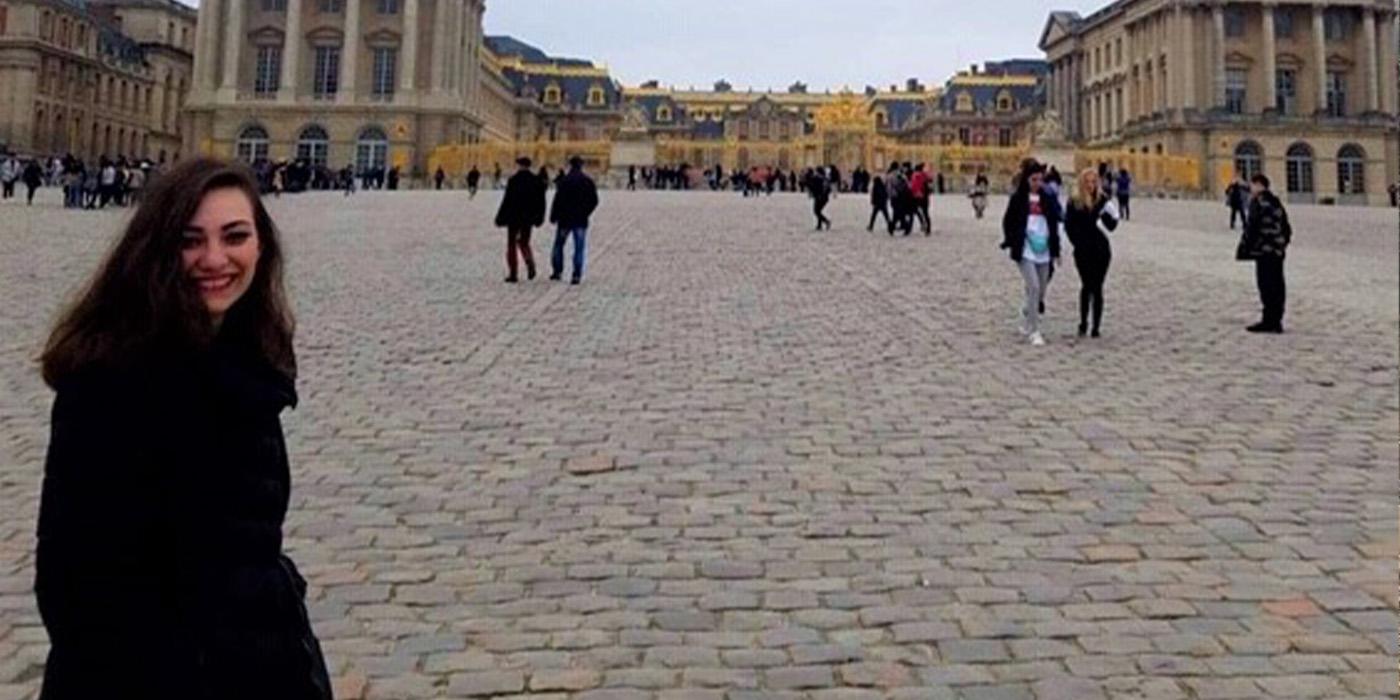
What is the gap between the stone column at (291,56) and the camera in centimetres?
6456

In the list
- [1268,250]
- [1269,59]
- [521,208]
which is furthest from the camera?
[1269,59]

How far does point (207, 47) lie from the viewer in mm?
64750

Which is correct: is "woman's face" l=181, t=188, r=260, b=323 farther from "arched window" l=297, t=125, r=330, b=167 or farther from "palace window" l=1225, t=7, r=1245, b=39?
"palace window" l=1225, t=7, r=1245, b=39

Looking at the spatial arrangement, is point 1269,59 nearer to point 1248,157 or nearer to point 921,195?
point 1248,157

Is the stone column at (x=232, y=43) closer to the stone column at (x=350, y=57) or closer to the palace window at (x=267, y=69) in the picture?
the palace window at (x=267, y=69)

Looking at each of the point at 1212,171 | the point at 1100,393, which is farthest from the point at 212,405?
the point at 1212,171

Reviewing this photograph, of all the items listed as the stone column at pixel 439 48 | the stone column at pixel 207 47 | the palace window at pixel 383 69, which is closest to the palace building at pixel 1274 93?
the stone column at pixel 439 48

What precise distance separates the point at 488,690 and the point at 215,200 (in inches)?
88.6

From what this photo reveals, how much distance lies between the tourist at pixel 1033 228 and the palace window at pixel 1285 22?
240 feet

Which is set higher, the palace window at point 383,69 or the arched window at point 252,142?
the palace window at point 383,69

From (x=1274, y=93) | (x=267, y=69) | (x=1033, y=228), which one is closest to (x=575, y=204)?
(x=1033, y=228)

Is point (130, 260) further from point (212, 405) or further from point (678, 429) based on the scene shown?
point (678, 429)

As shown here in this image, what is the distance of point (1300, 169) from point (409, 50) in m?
55.5

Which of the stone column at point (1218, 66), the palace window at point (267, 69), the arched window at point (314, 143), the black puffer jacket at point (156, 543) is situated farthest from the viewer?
the stone column at point (1218, 66)
